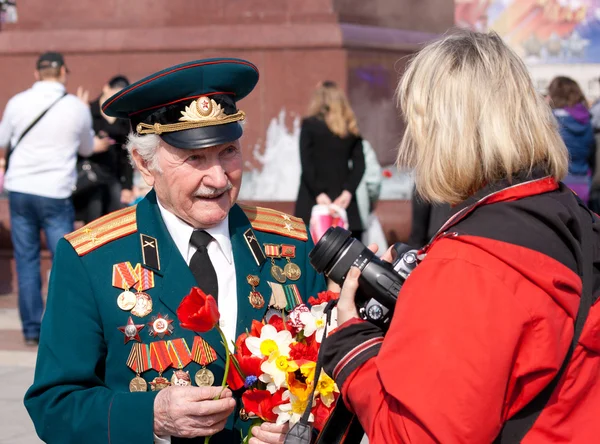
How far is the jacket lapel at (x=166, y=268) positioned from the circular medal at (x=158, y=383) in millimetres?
113

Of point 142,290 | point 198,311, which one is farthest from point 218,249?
point 198,311

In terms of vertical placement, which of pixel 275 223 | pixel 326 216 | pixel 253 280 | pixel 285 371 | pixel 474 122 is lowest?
pixel 326 216

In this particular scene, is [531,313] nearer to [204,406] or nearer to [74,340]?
[204,406]

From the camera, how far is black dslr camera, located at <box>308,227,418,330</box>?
2191 millimetres

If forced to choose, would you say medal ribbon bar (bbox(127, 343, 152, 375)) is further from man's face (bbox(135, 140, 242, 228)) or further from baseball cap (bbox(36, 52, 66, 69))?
baseball cap (bbox(36, 52, 66, 69))

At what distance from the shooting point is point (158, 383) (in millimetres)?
2707

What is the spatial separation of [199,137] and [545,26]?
1273 inches

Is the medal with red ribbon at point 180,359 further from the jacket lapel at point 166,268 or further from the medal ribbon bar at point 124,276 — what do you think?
the medal ribbon bar at point 124,276

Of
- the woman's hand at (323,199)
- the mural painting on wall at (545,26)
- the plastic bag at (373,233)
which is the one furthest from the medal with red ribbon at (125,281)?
the mural painting on wall at (545,26)

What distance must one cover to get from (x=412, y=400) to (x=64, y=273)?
1.16 meters

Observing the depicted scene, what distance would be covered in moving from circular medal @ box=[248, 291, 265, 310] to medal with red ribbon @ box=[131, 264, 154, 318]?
0.26 meters

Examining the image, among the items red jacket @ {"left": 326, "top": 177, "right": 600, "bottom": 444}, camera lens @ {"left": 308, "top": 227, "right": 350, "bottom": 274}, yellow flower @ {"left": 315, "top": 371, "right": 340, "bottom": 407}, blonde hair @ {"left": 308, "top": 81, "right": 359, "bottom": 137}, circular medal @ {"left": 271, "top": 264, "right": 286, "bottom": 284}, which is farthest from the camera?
blonde hair @ {"left": 308, "top": 81, "right": 359, "bottom": 137}

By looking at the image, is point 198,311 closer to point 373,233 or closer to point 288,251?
point 288,251

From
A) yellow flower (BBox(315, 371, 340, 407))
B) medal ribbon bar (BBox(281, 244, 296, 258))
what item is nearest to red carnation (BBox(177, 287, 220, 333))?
yellow flower (BBox(315, 371, 340, 407))
